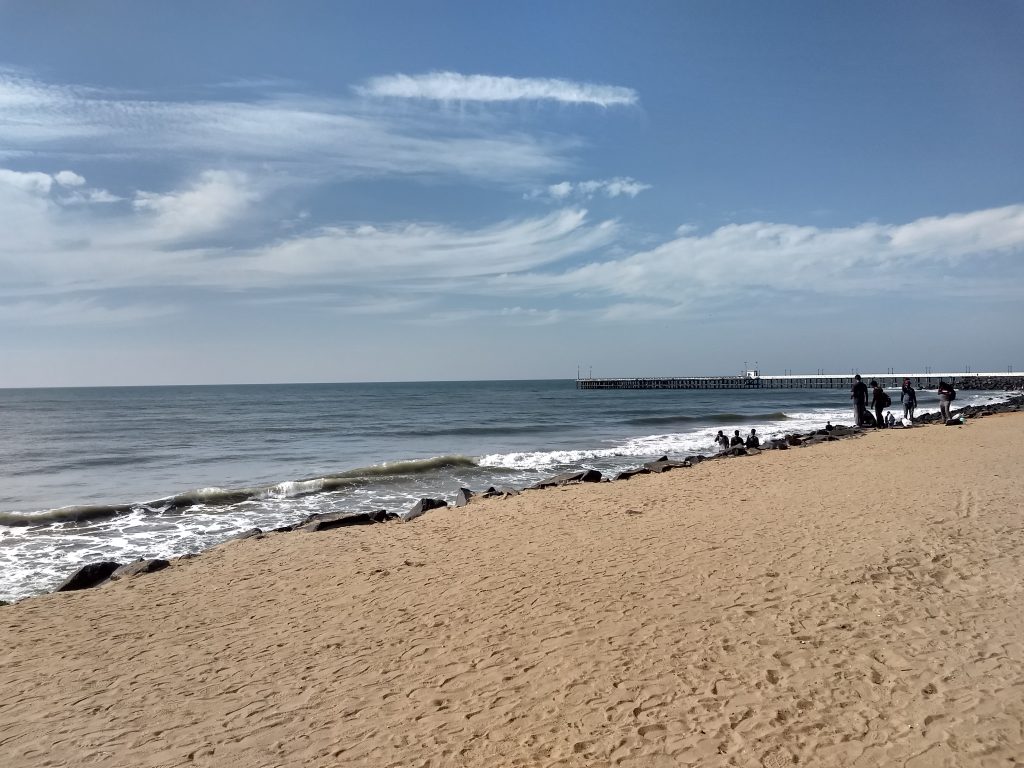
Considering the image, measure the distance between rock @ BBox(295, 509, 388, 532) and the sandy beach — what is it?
4.70 ft

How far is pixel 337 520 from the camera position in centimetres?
1150

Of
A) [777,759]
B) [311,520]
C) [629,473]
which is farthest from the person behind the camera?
[629,473]

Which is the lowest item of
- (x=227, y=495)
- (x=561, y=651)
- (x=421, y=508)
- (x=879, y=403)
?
(x=227, y=495)

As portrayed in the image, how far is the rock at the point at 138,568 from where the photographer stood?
8898 millimetres

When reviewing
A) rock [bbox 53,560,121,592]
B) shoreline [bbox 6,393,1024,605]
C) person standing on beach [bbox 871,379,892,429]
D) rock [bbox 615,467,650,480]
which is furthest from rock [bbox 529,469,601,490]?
person standing on beach [bbox 871,379,892,429]

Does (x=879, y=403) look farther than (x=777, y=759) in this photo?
Yes

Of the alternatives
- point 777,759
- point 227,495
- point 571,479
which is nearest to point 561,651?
point 777,759

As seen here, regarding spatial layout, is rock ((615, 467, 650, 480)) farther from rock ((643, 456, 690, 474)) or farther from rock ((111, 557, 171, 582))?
rock ((111, 557, 171, 582))

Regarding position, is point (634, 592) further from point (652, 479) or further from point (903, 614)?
point (652, 479)

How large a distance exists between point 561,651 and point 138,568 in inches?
264

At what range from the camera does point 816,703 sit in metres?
4.35

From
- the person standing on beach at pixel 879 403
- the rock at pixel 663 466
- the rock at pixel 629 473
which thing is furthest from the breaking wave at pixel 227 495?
the person standing on beach at pixel 879 403

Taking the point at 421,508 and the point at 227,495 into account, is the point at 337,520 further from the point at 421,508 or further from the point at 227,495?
the point at 227,495

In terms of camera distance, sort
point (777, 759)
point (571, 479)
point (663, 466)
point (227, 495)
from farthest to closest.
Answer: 1. point (663, 466)
2. point (227, 495)
3. point (571, 479)
4. point (777, 759)
